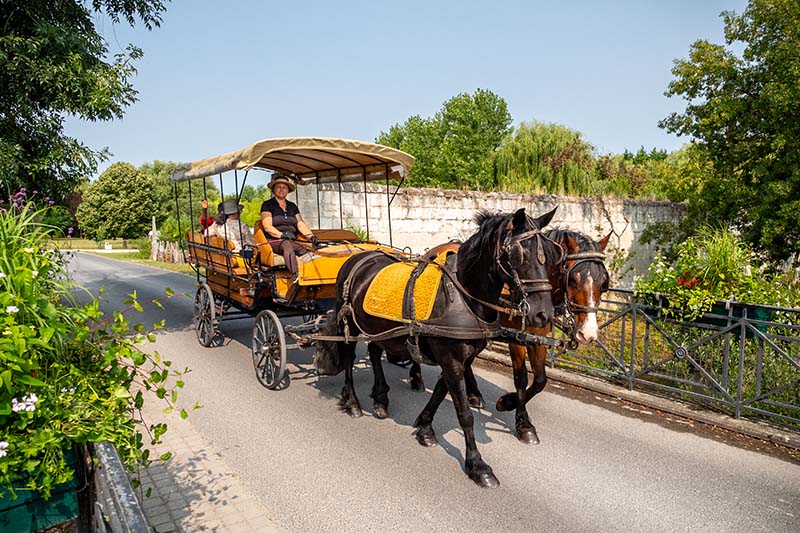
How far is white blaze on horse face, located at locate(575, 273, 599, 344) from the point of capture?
4.51m

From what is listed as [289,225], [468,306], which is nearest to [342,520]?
[468,306]

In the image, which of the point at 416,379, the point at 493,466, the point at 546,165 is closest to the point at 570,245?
the point at 493,466

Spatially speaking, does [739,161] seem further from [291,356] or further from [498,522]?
[498,522]

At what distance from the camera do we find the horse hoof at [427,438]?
5.23 m

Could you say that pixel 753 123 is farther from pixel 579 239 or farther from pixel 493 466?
pixel 493 466

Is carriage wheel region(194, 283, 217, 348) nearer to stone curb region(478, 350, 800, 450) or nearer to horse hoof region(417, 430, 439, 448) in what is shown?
horse hoof region(417, 430, 439, 448)

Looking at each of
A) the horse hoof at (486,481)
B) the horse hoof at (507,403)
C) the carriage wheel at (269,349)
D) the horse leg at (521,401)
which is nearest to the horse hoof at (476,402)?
the horse hoof at (507,403)

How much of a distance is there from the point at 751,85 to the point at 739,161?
171cm

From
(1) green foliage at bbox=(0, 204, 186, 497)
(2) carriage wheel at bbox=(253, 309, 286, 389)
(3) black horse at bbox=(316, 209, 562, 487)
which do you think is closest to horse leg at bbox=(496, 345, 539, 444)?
(3) black horse at bbox=(316, 209, 562, 487)

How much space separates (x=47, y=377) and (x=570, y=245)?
417 cm

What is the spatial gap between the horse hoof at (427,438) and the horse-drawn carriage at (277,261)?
208cm

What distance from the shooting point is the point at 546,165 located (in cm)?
1816

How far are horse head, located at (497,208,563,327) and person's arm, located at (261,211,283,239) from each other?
12.8 ft

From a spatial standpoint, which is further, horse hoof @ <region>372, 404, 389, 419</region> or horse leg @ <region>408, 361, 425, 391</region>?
horse leg @ <region>408, 361, 425, 391</region>
